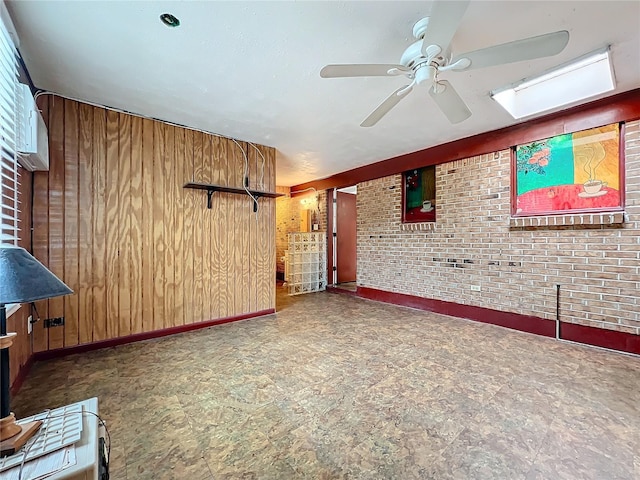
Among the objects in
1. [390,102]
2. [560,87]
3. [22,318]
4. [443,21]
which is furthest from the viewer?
[560,87]

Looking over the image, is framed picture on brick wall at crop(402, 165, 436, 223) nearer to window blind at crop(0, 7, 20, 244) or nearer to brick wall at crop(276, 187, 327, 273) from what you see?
brick wall at crop(276, 187, 327, 273)

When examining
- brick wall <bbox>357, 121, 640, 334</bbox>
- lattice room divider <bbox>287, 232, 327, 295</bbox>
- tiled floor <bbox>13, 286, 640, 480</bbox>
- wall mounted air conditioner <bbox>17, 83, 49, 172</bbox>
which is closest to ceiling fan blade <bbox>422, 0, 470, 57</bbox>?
tiled floor <bbox>13, 286, 640, 480</bbox>

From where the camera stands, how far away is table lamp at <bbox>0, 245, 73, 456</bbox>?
2.95 feet

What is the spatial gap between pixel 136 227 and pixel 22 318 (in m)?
1.23

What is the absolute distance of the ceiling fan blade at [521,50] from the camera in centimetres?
147

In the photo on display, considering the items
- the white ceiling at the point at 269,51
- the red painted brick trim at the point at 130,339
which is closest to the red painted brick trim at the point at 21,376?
the red painted brick trim at the point at 130,339

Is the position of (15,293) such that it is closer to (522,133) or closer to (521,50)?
(521,50)

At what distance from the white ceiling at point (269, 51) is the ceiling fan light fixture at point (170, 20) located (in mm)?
31

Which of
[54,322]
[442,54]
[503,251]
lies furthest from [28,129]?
[503,251]

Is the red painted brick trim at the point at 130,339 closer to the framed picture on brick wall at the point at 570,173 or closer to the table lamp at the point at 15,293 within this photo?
the table lamp at the point at 15,293

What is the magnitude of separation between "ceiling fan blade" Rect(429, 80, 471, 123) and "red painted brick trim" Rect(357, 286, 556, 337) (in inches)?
103

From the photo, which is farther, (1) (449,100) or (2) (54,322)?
(2) (54,322)

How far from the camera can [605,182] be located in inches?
114

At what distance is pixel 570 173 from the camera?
312 centimetres
